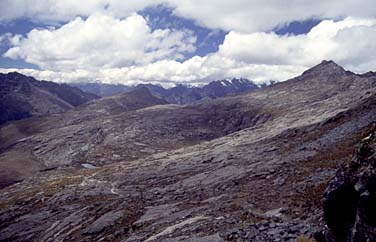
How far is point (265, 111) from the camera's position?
580 ft

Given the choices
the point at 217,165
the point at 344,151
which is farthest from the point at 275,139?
the point at 344,151

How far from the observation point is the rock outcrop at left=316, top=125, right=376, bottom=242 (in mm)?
16781

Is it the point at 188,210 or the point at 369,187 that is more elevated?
the point at 369,187

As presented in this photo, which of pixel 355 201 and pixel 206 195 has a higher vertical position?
pixel 355 201

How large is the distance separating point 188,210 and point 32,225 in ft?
116

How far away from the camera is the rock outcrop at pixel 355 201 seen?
16.8 meters

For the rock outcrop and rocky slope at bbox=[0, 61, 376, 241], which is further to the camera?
rocky slope at bbox=[0, 61, 376, 241]

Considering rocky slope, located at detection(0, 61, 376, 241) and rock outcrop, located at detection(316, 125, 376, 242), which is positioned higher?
rock outcrop, located at detection(316, 125, 376, 242)

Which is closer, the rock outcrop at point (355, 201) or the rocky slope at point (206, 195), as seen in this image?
the rock outcrop at point (355, 201)

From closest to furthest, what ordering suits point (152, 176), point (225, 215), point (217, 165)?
point (225, 215)
point (217, 165)
point (152, 176)

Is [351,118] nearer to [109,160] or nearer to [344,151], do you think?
[344,151]

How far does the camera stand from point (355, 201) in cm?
1883

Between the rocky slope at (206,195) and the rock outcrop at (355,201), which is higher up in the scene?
the rock outcrop at (355,201)

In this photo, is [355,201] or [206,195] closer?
[355,201]
